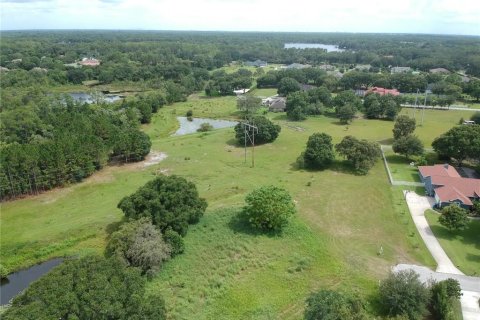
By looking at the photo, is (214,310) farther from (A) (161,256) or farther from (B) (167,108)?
(B) (167,108)

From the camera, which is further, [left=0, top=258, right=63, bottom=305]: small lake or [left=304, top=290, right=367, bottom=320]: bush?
[left=0, top=258, right=63, bottom=305]: small lake

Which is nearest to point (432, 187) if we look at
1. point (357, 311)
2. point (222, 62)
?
point (357, 311)

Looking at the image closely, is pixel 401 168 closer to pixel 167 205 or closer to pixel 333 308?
pixel 167 205

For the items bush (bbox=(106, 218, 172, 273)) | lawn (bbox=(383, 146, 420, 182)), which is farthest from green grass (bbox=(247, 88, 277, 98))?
bush (bbox=(106, 218, 172, 273))

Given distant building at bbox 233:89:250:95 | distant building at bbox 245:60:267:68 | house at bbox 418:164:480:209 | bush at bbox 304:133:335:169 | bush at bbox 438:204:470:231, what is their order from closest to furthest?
bush at bbox 438:204:470:231 → house at bbox 418:164:480:209 → bush at bbox 304:133:335:169 → distant building at bbox 233:89:250:95 → distant building at bbox 245:60:267:68

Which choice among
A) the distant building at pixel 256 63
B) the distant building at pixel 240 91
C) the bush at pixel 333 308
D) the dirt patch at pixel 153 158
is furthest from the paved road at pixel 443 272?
the distant building at pixel 256 63

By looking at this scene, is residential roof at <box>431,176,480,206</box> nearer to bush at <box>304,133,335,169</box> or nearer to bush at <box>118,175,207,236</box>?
bush at <box>304,133,335,169</box>

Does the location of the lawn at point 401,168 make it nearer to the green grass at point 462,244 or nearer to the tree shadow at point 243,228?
the green grass at point 462,244
